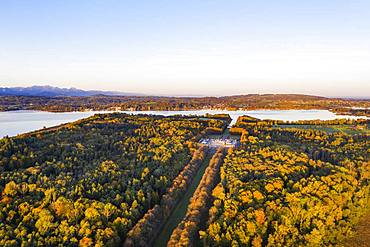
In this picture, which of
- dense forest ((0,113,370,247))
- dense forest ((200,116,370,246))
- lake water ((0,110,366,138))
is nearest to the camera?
dense forest ((0,113,370,247))

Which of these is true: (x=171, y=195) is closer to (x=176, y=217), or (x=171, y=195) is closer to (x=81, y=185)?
(x=176, y=217)

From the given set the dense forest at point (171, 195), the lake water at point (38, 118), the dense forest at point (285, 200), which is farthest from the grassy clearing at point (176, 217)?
the lake water at point (38, 118)

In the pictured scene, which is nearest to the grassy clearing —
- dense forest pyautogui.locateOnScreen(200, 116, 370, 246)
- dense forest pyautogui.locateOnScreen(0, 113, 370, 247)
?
dense forest pyautogui.locateOnScreen(0, 113, 370, 247)

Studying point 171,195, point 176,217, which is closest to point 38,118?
point 171,195

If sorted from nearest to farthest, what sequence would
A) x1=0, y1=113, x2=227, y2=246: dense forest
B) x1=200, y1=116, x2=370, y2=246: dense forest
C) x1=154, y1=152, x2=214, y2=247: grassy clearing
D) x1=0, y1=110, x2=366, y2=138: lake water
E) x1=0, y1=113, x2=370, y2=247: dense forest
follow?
x1=0, y1=113, x2=227, y2=246: dense forest
x1=0, y1=113, x2=370, y2=247: dense forest
x1=200, y1=116, x2=370, y2=246: dense forest
x1=154, y1=152, x2=214, y2=247: grassy clearing
x1=0, y1=110, x2=366, y2=138: lake water

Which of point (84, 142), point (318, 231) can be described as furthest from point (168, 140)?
point (318, 231)

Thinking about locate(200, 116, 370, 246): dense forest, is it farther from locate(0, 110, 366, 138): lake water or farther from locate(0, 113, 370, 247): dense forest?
locate(0, 110, 366, 138): lake water

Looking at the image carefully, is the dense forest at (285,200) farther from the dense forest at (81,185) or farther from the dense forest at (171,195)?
the dense forest at (81,185)
